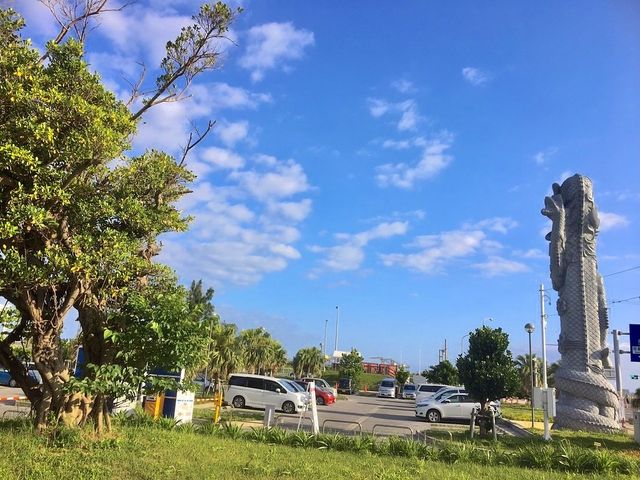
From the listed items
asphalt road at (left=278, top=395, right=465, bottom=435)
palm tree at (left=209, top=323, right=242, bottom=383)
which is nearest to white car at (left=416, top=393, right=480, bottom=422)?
asphalt road at (left=278, top=395, right=465, bottom=435)

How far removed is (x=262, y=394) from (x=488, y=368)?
11.6 metres

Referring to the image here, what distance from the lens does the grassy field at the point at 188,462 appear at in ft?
23.9

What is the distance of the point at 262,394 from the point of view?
83.9ft

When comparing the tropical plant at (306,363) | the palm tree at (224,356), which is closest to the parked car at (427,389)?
the palm tree at (224,356)

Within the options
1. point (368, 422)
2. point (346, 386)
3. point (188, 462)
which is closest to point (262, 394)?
point (368, 422)

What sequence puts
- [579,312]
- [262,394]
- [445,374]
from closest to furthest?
[579,312] → [262,394] → [445,374]

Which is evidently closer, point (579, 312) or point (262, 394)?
point (579, 312)

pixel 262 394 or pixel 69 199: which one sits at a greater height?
pixel 69 199

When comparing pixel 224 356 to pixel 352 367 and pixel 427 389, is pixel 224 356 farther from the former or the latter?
pixel 352 367

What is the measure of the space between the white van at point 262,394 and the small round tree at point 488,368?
9.07 m

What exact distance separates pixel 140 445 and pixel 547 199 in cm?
2080

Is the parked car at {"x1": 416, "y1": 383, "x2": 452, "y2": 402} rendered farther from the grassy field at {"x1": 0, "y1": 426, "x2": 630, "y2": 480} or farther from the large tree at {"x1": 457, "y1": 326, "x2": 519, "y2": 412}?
the grassy field at {"x1": 0, "y1": 426, "x2": 630, "y2": 480}

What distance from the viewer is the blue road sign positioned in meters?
19.8

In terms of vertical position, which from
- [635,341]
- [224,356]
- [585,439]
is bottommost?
[585,439]
